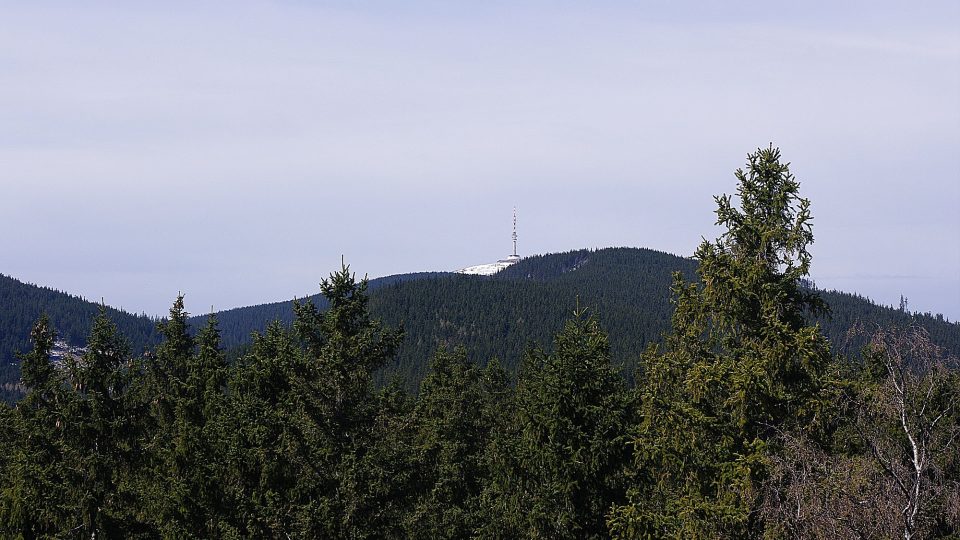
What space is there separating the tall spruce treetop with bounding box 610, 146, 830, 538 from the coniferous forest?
0.05m

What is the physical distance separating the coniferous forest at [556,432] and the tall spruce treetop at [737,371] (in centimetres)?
5

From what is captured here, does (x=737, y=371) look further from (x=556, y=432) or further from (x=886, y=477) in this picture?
(x=556, y=432)

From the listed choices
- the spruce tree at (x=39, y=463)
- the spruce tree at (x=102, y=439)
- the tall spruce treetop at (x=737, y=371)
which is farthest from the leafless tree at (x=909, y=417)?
the spruce tree at (x=39, y=463)

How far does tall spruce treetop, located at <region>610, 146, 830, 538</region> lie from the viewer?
17062 mm

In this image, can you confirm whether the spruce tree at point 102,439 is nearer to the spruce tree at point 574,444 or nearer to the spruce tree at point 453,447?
the spruce tree at point 453,447

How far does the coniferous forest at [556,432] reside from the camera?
47.4ft

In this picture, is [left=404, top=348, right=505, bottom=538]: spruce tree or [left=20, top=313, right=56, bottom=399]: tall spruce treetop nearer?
[left=20, top=313, right=56, bottom=399]: tall spruce treetop

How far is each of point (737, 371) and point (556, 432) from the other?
376 inches

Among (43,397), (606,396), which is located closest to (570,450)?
(606,396)

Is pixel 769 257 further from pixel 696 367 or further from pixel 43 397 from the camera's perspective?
pixel 43 397

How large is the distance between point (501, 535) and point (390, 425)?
10426mm

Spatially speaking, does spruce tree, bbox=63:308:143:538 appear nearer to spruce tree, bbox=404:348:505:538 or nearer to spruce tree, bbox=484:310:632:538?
spruce tree, bbox=404:348:505:538

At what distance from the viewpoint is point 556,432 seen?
2597 centimetres

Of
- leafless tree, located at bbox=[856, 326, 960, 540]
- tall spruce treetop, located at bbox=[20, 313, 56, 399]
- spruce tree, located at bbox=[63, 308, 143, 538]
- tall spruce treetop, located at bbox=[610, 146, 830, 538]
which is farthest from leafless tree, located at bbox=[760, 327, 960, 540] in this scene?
tall spruce treetop, located at bbox=[20, 313, 56, 399]
